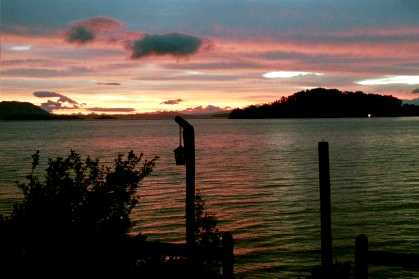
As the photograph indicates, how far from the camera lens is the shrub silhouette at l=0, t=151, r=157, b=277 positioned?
828 cm

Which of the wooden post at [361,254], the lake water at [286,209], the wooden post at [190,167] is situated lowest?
the lake water at [286,209]

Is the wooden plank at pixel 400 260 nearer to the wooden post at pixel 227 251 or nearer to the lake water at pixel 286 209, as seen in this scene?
the wooden post at pixel 227 251

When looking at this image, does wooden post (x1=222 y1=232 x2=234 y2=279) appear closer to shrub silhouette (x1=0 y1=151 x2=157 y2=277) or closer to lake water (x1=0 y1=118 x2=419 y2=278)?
shrub silhouette (x1=0 y1=151 x2=157 y2=277)

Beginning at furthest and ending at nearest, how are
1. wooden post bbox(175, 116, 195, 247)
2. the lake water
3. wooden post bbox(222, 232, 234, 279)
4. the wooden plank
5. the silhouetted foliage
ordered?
the lake water
wooden post bbox(175, 116, 195, 247)
wooden post bbox(222, 232, 234, 279)
the silhouetted foliage
the wooden plank

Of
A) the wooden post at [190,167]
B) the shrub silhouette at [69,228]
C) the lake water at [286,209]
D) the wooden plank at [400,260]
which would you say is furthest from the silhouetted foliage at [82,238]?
the lake water at [286,209]

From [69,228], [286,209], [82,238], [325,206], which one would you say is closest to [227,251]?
[82,238]

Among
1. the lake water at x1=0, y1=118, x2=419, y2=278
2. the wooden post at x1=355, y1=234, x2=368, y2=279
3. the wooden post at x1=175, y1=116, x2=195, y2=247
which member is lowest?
the lake water at x1=0, y1=118, x2=419, y2=278

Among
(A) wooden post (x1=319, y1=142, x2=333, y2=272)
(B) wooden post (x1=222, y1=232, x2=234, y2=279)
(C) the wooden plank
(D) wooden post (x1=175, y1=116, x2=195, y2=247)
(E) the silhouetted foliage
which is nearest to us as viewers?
(C) the wooden plank

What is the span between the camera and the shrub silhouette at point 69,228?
8281 mm

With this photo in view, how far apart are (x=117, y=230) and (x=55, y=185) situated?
128cm

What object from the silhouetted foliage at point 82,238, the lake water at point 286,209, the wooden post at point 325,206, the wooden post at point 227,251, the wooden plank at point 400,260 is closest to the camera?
the wooden plank at point 400,260

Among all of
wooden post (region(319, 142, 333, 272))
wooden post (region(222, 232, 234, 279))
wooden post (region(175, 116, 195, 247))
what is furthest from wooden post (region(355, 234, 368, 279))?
wooden post (region(175, 116, 195, 247))

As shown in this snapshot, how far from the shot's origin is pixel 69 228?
8508 millimetres

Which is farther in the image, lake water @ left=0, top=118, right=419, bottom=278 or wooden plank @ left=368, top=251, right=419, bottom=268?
lake water @ left=0, top=118, right=419, bottom=278
